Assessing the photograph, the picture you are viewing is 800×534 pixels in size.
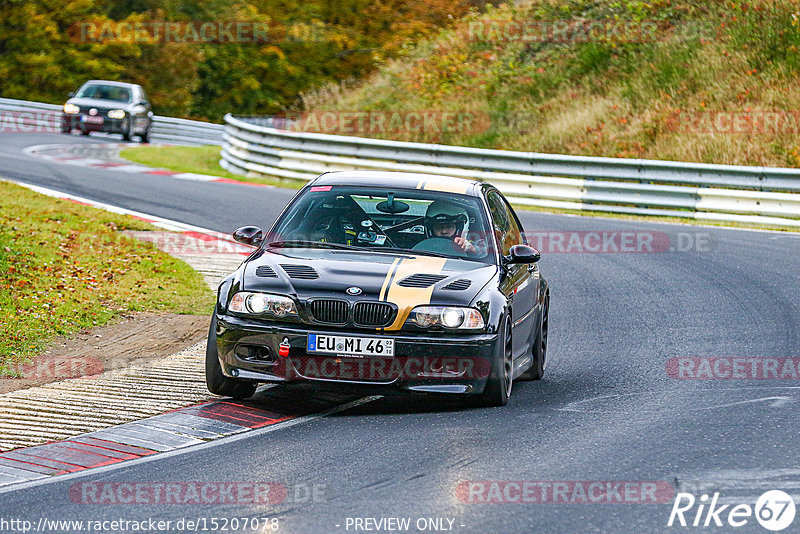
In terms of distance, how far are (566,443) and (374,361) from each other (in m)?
1.36

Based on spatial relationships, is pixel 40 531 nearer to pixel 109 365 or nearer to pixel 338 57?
pixel 109 365

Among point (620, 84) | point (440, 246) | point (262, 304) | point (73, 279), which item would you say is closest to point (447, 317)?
point (440, 246)

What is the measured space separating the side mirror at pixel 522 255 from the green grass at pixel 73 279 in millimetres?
3800

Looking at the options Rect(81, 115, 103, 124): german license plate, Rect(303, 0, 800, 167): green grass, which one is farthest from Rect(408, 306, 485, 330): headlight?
Rect(81, 115, 103, 124): german license plate

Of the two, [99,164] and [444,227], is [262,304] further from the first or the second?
[99,164]

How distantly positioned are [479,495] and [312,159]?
20804mm

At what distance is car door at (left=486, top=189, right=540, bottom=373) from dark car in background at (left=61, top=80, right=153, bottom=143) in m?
26.6

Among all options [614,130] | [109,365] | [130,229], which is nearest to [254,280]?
[109,365]

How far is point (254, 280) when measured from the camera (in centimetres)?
822

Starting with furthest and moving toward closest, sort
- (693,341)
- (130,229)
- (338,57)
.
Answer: (338,57)
(130,229)
(693,341)

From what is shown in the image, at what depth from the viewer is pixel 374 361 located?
7.94 m

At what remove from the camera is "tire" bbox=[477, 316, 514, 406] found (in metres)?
8.16

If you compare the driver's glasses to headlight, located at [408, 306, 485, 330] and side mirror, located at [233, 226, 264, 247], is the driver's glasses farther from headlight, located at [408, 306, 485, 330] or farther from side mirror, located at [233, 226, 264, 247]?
side mirror, located at [233, 226, 264, 247]

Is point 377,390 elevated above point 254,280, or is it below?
below
